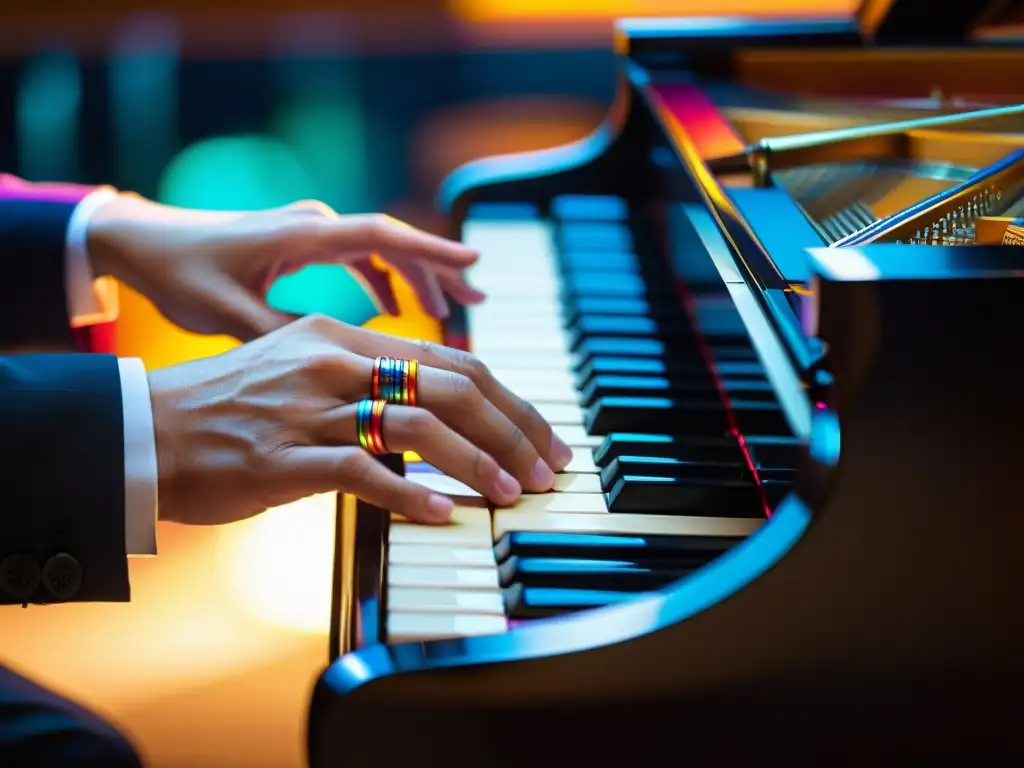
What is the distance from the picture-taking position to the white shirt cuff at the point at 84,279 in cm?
178

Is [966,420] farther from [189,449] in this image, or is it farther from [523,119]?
[523,119]

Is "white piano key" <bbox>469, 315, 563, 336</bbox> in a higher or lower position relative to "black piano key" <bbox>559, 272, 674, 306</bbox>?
lower

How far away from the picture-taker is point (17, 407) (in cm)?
118

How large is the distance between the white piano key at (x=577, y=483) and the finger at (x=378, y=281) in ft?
1.93

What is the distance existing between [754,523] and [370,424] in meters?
0.40

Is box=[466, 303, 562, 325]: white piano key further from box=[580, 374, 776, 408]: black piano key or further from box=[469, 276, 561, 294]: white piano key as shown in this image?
box=[580, 374, 776, 408]: black piano key

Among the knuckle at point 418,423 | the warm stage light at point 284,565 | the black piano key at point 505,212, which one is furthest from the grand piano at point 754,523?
the warm stage light at point 284,565

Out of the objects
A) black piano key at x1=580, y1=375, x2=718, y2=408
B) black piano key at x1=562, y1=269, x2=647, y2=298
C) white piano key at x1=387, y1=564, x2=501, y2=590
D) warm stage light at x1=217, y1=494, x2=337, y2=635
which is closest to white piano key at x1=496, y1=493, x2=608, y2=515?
white piano key at x1=387, y1=564, x2=501, y2=590

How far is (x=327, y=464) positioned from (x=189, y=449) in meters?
0.15

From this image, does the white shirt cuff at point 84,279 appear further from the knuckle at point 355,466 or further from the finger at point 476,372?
the knuckle at point 355,466

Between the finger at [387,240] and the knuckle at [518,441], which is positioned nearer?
the knuckle at [518,441]

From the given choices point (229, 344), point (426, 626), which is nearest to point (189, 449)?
point (426, 626)

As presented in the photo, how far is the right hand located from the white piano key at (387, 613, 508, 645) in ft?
0.50

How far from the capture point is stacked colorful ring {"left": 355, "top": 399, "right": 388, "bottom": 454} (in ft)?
3.89
